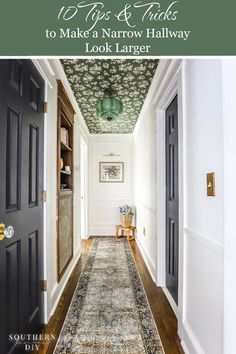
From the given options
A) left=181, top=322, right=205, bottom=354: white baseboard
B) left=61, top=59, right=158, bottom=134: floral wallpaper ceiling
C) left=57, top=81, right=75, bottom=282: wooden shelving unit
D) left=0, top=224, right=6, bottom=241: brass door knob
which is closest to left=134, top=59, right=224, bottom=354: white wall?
left=181, top=322, right=205, bottom=354: white baseboard

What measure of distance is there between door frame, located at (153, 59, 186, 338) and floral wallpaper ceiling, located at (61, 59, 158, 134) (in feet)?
1.00

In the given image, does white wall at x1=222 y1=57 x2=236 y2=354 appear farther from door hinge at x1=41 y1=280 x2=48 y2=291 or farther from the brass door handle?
door hinge at x1=41 y1=280 x2=48 y2=291

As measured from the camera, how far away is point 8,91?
1.25m

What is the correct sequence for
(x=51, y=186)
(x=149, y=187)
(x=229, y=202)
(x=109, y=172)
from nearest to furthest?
(x=229, y=202) < (x=51, y=186) < (x=149, y=187) < (x=109, y=172)

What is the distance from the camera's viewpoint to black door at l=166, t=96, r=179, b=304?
7.26 feet

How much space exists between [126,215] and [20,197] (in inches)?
147

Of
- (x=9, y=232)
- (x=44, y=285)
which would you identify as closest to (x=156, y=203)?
(x=44, y=285)

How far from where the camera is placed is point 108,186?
17.9ft

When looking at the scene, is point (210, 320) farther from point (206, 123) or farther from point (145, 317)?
point (206, 123)

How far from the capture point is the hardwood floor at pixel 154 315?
64.0 inches

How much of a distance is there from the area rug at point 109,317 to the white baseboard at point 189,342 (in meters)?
0.17

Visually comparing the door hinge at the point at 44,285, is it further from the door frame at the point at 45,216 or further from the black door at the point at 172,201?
the black door at the point at 172,201

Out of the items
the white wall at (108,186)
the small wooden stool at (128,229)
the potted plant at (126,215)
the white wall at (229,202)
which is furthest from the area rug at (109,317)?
the white wall at (108,186)

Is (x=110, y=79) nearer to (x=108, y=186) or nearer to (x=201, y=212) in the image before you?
(x=201, y=212)
